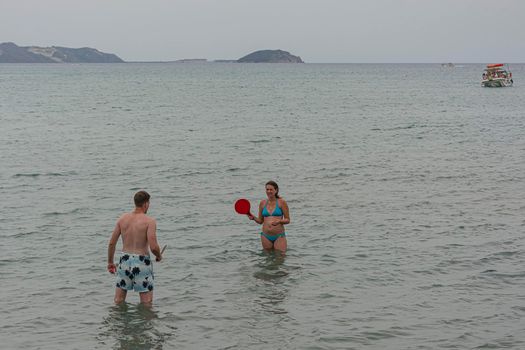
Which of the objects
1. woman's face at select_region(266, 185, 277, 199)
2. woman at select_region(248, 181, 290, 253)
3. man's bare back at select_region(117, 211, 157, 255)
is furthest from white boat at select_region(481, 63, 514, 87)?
man's bare back at select_region(117, 211, 157, 255)

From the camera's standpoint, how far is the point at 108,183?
22141mm

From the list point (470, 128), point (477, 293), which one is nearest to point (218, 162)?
point (477, 293)

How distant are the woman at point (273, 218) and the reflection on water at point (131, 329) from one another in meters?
3.30

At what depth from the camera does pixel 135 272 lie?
958 centimetres

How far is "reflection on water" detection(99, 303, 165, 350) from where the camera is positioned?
30.3ft

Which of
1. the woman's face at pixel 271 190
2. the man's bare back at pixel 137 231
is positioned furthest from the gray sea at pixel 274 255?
the woman's face at pixel 271 190

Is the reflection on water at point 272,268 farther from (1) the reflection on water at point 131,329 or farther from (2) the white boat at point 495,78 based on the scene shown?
(2) the white boat at point 495,78

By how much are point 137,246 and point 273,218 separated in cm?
434

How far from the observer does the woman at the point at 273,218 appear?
1303 cm

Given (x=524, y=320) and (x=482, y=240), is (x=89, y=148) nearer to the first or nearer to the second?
(x=482, y=240)

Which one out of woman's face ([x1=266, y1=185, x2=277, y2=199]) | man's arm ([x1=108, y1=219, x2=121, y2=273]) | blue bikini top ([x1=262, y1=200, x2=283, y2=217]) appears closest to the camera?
man's arm ([x1=108, y1=219, x2=121, y2=273])

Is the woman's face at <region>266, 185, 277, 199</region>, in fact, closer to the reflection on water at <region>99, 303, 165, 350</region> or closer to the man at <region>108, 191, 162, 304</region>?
the reflection on water at <region>99, 303, 165, 350</region>

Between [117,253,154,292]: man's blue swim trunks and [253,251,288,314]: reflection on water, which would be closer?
[117,253,154,292]: man's blue swim trunks

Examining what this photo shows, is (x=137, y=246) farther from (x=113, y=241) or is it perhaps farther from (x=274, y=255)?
(x=274, y=255)
